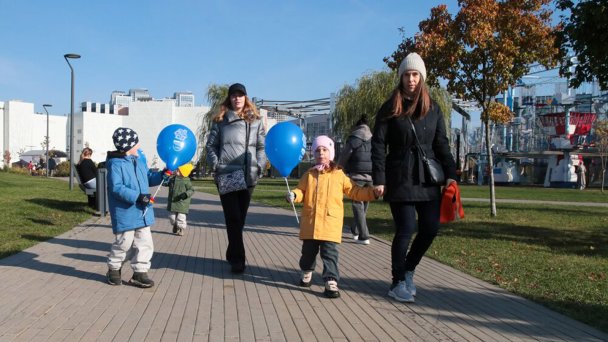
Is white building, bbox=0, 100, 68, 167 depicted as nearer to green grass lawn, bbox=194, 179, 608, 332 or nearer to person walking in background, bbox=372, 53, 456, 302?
green grass lawn, bbox=194, 179, 608, 332

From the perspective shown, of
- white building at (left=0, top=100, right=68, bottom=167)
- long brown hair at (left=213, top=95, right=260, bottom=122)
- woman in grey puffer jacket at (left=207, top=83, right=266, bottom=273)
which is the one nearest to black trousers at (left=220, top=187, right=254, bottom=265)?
woman in grey puffer jacket at (left=207, top=83, right=266, bottom=273)

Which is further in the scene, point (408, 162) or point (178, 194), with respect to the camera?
point (178, 194)

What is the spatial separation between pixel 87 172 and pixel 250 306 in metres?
9.74

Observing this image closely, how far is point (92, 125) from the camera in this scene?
91.4m

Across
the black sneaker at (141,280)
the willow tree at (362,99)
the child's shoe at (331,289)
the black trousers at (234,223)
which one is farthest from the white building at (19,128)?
the child's shoe at (331,289)

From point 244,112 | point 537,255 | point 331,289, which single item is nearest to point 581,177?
point 537,255

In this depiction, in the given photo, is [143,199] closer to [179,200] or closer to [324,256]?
[324,256]

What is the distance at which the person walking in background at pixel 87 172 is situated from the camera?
13.4 metres

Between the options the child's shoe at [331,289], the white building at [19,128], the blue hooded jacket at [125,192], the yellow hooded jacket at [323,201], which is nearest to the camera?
the child's shoe at [331,289]

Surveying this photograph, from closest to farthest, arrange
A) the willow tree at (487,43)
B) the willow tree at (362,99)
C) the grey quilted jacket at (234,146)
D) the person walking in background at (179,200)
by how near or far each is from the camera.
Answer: the grey quilted jacket at (234,146) → the person walking in background at (179,200) → the willow tree at (487,43) → the willow tree at (362,99)

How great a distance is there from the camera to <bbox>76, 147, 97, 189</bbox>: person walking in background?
1345 cm

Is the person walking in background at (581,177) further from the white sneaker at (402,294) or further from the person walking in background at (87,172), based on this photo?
the white sneaker at (402,294)

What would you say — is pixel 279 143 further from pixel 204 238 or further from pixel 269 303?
pixel 269 303

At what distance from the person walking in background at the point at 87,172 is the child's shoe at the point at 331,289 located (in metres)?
9.59
